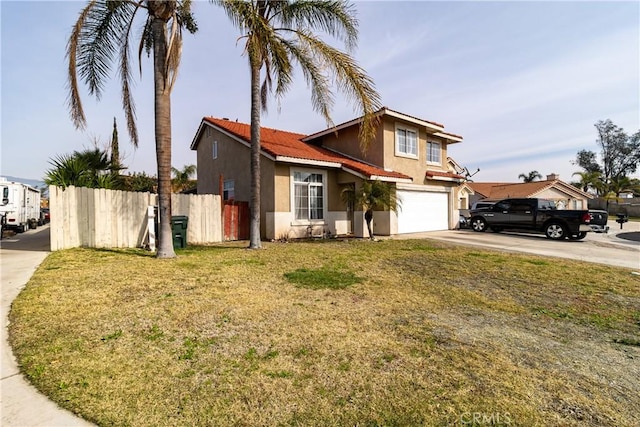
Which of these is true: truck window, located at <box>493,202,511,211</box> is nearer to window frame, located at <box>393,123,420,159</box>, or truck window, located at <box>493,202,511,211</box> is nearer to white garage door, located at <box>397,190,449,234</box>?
white garage door, located at <box>397,190,449,234</box>

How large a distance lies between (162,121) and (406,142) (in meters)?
12.8

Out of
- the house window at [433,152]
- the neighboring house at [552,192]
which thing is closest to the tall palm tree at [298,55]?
the house window at [433,152]

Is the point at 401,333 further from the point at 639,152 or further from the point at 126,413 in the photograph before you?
the point at 639,152

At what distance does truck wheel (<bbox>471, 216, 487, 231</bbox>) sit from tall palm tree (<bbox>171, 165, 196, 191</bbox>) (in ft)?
79.4

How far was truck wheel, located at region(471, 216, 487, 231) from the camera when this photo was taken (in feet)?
59.1

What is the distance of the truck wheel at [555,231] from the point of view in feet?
49.5

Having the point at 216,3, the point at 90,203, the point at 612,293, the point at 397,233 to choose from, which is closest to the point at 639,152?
the point at 397,233

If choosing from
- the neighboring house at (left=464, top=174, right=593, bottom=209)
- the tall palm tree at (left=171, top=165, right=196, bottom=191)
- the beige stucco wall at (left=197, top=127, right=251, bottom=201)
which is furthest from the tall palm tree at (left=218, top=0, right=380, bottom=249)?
the neighboring house at (left=464, top=174, right=593, bottom=209)

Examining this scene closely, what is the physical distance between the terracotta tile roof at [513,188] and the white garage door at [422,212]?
18.2 meters

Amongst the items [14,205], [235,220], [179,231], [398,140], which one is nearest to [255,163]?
[179,231]

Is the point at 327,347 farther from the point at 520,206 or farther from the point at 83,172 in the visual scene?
the point at 520,206

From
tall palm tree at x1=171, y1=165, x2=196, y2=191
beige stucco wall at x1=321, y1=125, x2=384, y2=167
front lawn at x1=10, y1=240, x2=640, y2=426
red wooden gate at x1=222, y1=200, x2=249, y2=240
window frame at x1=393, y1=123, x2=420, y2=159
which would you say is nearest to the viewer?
front lawn at x1=10, y1=240, x2=640, y2=426

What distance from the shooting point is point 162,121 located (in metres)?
8.85

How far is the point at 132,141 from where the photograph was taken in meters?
10.6
